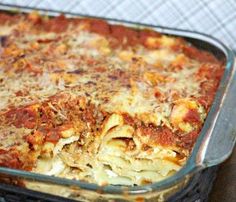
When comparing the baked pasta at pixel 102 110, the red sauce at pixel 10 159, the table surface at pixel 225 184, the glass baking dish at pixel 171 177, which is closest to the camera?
the glass baking dish at pixel 171 177

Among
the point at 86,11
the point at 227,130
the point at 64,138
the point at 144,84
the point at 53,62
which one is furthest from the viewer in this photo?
the point at 86,11

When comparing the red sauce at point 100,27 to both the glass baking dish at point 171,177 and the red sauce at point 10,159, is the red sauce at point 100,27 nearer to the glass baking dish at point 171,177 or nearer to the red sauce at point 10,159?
the glass baking dish at point 171,177

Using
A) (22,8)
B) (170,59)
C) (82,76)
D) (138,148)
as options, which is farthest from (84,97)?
(22,8)

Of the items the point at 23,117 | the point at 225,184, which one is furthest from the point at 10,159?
the point at 225,184

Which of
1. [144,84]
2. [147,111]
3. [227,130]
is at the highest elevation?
[144,84]

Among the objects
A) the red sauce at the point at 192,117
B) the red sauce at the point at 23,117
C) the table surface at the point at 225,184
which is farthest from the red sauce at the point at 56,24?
the table surface at the point at 225,184

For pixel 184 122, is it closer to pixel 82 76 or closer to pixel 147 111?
pixel 147 111
